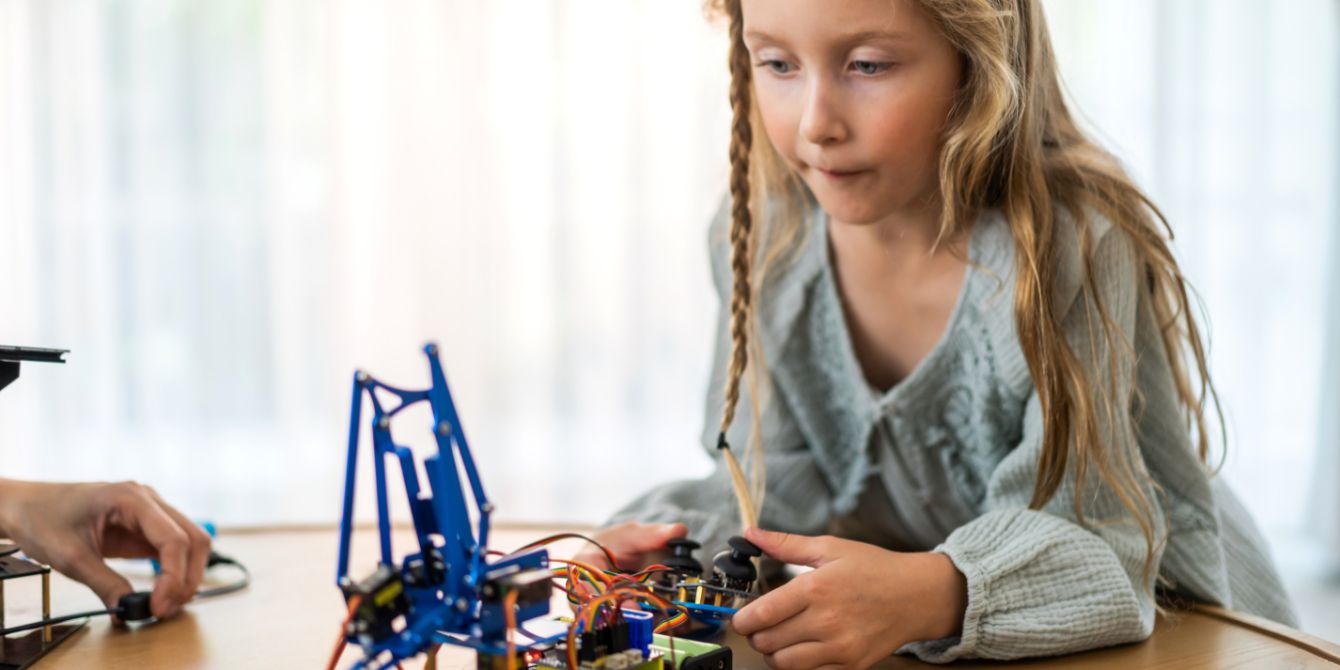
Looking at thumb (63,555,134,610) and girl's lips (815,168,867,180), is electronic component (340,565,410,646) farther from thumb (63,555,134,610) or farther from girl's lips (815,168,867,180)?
girl's lips (815,168,867,180)

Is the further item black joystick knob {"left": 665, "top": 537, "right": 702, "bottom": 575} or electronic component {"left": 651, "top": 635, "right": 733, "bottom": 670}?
black joystick knob {"left": 665, "top": 537, "right": 702, "bottom": 575}

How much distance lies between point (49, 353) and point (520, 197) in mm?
1797

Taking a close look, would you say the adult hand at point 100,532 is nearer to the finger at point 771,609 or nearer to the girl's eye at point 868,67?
the finger at point 771,609

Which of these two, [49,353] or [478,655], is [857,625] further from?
[49,353]

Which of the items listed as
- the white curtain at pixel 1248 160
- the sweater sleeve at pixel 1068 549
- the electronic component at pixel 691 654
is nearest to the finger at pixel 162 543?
the electronic component at pixel 691 654

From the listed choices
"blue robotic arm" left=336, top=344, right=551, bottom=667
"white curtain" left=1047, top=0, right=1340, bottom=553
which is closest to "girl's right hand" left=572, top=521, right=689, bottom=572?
"blue robotic arm" left=336, top=344, right=551, bottom=667

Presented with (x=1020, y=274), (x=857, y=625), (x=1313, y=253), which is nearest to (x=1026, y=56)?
(x=1020, y=274)

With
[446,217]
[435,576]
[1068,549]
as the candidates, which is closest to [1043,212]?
[1068,549]

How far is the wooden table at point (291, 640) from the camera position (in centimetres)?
80

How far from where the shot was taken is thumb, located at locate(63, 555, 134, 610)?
0.91 m

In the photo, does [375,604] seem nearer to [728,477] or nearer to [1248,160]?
[728,477]

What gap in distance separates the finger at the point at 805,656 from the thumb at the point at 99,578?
492mm

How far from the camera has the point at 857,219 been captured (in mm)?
994

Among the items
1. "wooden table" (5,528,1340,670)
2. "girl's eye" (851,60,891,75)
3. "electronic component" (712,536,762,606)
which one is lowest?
"wooden table" (5,528,1340,670)
